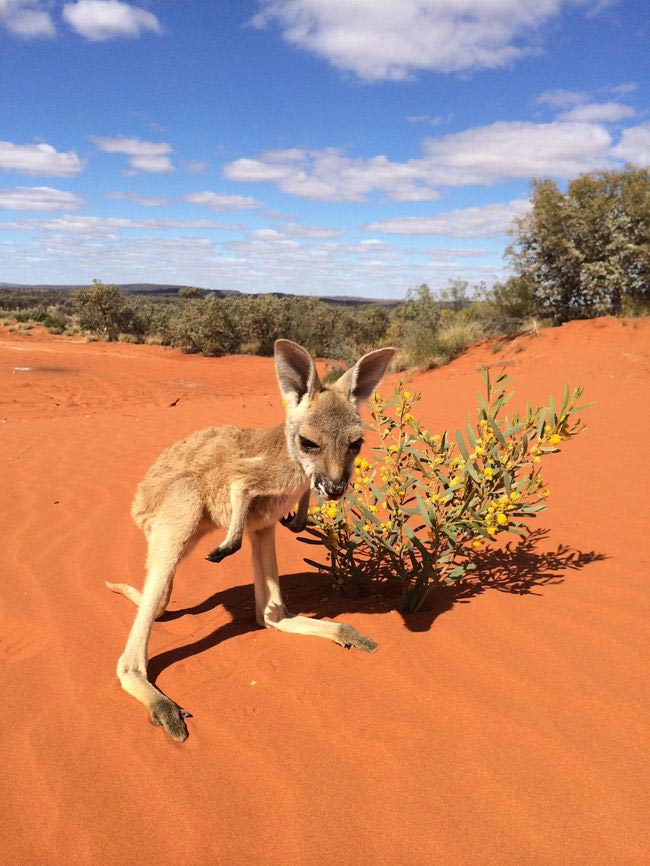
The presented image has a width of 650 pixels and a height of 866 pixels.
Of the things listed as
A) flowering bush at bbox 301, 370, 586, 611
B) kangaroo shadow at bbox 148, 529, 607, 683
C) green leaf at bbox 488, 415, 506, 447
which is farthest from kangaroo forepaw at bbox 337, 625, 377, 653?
green leaf at bbox 488, 415, 506, 447

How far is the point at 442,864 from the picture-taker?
185 centimetres

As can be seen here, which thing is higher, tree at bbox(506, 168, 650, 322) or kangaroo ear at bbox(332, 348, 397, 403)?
tree at bbox(506, 168, 650, 322)

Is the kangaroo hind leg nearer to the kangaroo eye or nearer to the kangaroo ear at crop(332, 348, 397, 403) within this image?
the kangaroo eye

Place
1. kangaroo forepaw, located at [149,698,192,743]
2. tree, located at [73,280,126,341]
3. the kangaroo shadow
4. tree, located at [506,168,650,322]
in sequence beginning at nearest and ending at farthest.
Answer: kangaroo forepaw, located at [149,698,192,743]
the kangaroo shadow
tree, located at [506,168,650,322]
tree, located at [73,280,126,341]

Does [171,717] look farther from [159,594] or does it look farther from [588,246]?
[588,246]

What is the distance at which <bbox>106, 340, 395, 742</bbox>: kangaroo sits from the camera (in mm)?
2785

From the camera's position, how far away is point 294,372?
9.73 feet

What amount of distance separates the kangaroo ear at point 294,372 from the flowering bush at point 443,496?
0.62 meters

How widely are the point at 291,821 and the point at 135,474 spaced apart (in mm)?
5393

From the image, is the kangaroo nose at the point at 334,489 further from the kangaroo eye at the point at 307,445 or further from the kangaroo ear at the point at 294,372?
the kangaroo ear at the point at 294,372

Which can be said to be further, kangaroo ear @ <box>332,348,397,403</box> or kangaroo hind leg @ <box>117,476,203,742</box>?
kangaroo ear @ <box>332,348,397,403</box>

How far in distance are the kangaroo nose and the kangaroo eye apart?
0.20 m

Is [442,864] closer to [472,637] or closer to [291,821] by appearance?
[291,821]

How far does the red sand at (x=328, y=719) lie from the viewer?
1.96 meters
